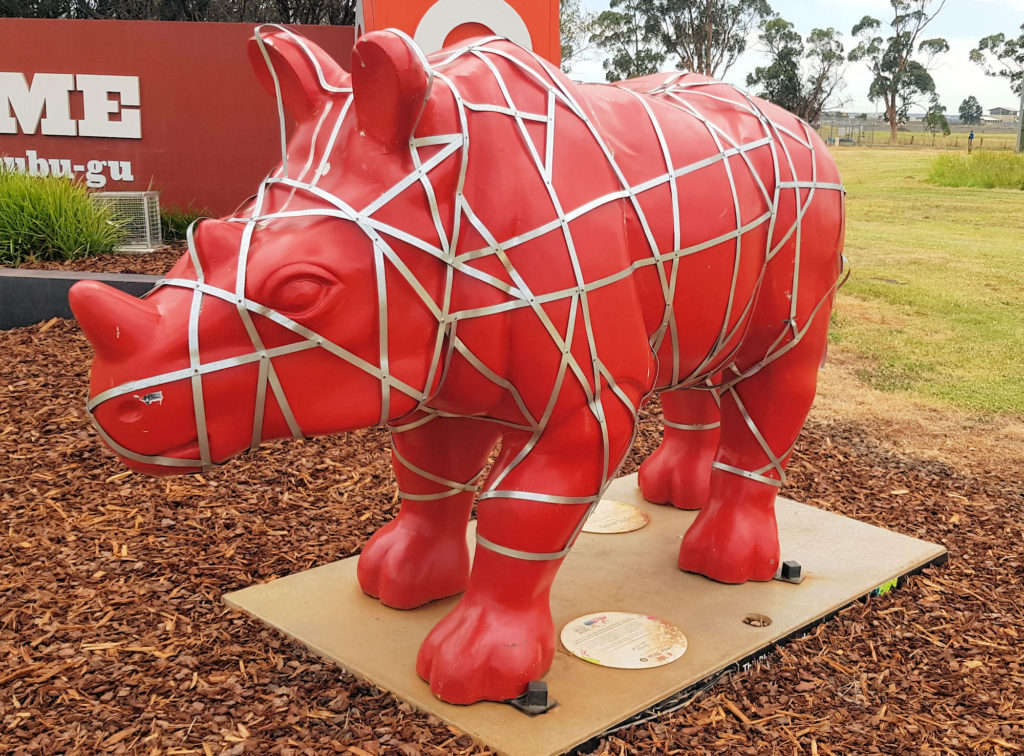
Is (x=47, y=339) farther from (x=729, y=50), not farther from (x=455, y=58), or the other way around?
(x=729, y=50)

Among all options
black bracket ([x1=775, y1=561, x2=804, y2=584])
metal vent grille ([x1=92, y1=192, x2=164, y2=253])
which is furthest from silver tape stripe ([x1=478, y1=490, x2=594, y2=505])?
metal vent grille ([x1=92, y1=192, x2=164, y2=253])

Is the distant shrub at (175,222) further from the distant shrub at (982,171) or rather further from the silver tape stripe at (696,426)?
the distant shrub at (982,171)

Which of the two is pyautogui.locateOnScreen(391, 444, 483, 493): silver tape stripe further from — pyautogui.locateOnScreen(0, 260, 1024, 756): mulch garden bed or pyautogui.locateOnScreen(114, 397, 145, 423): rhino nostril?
pyautogui.locateOnScreen(114, 397, 145, 423): rhino nostril

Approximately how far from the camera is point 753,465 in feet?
12.2

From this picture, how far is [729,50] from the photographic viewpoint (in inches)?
1743

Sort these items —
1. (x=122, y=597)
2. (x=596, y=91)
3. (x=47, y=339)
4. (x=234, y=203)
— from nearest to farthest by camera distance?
(x=596, y=91) → (x=122, y=597) → (x=47, y=339) → (x=234, y=203)

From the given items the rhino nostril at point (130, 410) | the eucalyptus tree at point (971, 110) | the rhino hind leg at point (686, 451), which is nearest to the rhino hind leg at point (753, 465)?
the rhino hind leg at point (686, 451)

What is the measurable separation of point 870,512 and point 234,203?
743 cm

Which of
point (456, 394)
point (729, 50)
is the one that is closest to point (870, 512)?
point (456, 394)

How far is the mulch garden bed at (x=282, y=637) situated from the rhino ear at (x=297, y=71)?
1.73 m

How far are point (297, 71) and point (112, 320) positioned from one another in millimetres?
793

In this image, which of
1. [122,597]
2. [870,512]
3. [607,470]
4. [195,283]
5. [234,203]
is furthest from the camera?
[234,203]

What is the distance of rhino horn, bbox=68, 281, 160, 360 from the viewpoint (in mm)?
2123

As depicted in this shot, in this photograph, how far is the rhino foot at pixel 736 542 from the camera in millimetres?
3732
